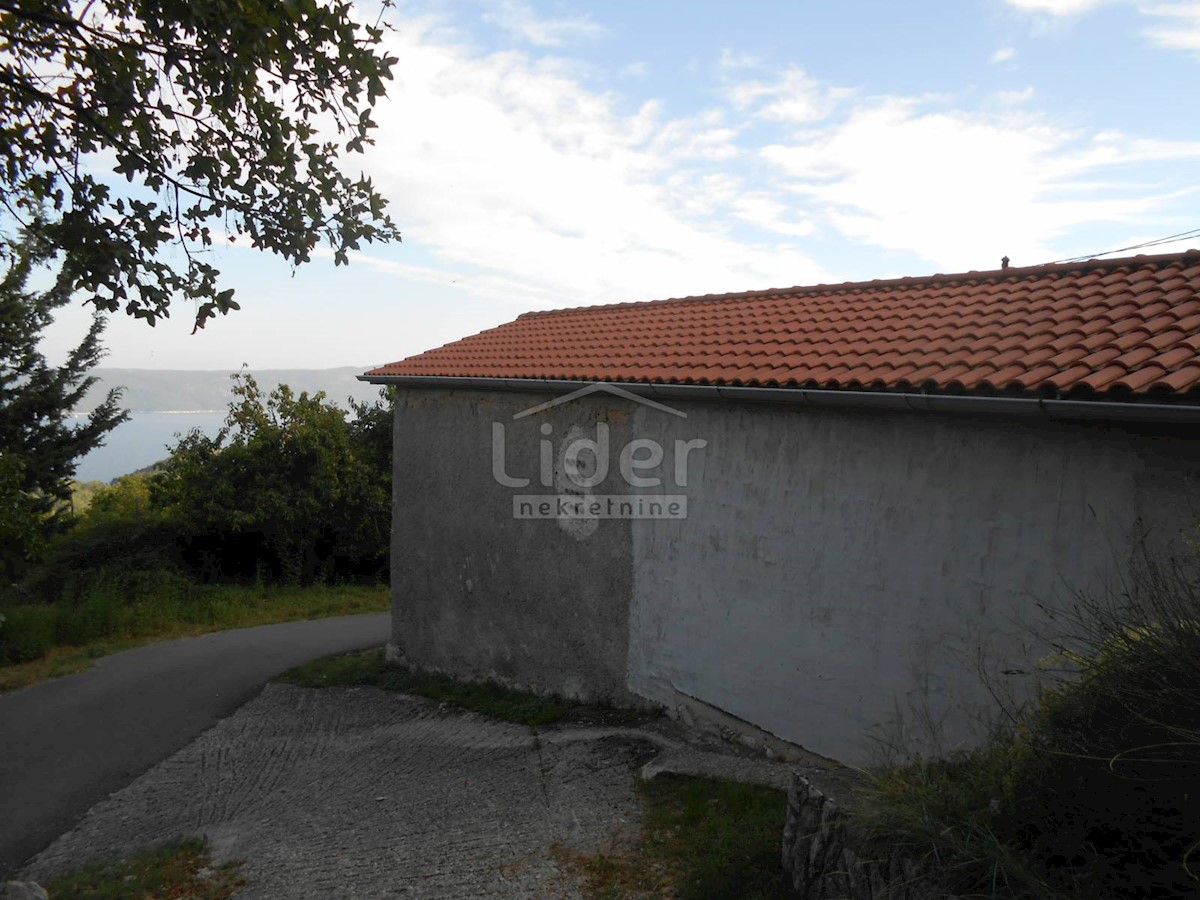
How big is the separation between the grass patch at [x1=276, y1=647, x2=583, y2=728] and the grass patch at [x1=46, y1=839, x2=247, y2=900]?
3.48 m

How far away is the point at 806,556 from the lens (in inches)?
265

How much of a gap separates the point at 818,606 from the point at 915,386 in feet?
6.50

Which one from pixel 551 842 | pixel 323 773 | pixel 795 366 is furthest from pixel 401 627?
pixel 795 366

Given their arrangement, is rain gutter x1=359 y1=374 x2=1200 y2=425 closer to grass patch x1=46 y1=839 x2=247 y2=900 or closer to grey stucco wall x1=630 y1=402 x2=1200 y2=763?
grey stucco wall x1=630 y1=402 x2=1200 y2=763

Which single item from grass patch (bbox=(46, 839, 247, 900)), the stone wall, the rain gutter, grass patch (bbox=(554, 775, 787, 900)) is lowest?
grass patch (bbox=(46, 839, 247, 900))

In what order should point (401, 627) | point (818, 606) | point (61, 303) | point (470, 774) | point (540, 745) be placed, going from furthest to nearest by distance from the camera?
point (61, 303)
point (401, 627)
point (540, 745)
point (470, 774)
point (818, 606)

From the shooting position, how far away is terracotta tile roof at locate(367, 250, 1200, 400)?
5.10 m

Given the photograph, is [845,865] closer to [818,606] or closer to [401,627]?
[818,606]

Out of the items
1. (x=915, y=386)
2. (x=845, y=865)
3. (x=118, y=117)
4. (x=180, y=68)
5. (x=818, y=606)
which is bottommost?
(x=845, y=865)

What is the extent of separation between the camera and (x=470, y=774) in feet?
25.0

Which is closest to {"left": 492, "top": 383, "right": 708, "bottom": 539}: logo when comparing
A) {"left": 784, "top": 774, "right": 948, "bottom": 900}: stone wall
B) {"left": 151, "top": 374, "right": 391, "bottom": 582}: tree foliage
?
{"left": 784, "top": 774, "right": 948, "bottom": 900}: stone wall

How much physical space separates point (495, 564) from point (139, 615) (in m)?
10.4

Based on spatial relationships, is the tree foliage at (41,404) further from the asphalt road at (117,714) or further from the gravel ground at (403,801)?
the gravel ground at (403,801)

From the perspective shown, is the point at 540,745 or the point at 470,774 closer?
the point at 470,774
